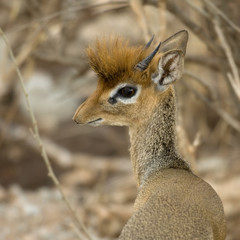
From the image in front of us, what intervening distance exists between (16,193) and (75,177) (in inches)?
27.5

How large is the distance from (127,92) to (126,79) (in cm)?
7

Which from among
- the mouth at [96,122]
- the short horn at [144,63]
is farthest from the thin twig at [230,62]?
the mouth at [96,122]

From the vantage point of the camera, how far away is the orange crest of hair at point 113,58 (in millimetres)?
3102

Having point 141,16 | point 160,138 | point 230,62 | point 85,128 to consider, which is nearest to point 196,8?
point 141,16

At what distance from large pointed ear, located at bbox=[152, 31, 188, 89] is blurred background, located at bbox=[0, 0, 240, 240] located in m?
0.65

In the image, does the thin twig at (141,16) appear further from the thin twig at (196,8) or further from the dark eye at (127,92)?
the dark eye at (127,92)

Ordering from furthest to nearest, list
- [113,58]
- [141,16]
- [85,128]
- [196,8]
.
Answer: [85,128] → [141,16] → [196,8] → [113,58]

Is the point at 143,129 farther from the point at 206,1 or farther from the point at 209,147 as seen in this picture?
the point at 209,147

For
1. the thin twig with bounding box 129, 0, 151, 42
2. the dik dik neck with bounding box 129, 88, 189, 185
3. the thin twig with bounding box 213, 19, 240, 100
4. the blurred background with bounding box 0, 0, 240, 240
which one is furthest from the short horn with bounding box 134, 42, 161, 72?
the thin twig with bounding box 129, 0, 151, 42

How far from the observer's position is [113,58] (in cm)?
311

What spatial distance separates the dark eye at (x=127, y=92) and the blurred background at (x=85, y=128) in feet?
2.63

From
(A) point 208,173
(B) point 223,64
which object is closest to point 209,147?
(A) point 208,173

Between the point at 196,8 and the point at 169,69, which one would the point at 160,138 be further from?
the point at 196,8

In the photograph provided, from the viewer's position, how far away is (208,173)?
6.01 m
